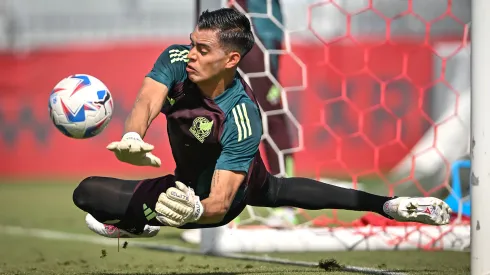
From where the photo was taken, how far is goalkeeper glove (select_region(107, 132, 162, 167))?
12.5 ft

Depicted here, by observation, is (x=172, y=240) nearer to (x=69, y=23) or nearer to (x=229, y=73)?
(x=229, y=73)

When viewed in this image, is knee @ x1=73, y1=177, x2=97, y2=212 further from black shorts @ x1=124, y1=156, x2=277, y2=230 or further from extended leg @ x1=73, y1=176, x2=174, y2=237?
black shorts @ x1=124, y1=156, x2=277, y2=230

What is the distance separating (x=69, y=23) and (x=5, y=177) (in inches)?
133

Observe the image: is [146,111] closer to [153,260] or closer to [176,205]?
[176,205]

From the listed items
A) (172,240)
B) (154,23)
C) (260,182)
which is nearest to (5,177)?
(154,23)

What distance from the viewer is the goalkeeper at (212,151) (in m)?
4.42

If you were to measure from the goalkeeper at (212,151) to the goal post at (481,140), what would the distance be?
72 cm

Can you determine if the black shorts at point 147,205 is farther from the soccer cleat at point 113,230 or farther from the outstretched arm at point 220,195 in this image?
the outstretched arm at point 220,195

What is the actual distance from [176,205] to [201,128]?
92 cm

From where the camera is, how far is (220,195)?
4289mm

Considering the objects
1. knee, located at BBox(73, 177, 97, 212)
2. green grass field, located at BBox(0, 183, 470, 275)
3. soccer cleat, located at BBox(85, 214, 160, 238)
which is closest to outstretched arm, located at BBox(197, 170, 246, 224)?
knee, located at BBox(73, 177, 97, 212)

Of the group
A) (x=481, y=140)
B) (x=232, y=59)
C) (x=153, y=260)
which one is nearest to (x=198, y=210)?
(x=232, y=59)

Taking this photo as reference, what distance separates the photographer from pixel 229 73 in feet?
15.5

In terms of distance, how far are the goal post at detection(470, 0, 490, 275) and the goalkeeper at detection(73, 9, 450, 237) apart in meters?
0.72
